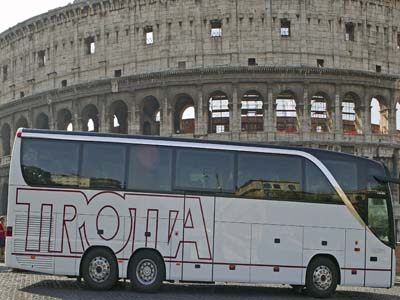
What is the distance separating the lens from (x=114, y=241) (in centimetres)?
1309

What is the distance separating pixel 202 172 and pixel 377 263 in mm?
4786

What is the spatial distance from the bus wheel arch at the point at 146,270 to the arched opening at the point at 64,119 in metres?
30.8

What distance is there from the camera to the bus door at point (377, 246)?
1387 centimetres

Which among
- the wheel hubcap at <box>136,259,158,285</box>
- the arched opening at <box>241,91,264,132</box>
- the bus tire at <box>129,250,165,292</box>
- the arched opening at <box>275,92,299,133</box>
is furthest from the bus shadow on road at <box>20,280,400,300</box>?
the arched opening at <box>275,92,299,133</box>

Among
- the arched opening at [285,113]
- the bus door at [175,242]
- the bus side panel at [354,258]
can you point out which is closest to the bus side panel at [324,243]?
the bus side panel at [354,258]

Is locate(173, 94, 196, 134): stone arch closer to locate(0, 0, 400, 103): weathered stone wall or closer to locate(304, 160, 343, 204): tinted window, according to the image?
locate(0, 0, 400, 103): weathered stone wall

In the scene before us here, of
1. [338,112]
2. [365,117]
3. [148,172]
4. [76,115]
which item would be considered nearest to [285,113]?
[338,112]

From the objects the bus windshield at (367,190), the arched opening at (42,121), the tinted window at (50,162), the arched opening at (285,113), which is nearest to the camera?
the tinted window at (50,162)

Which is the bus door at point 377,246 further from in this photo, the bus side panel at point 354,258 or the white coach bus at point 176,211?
the white coach bus at point 176,211

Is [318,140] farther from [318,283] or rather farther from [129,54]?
[318,283]

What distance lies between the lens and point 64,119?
146 feet

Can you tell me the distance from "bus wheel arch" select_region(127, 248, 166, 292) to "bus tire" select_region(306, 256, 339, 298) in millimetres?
3435

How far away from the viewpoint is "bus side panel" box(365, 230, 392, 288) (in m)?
13.9

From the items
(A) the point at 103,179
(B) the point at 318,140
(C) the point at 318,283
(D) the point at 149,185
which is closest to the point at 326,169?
(C) the point at 318,283
